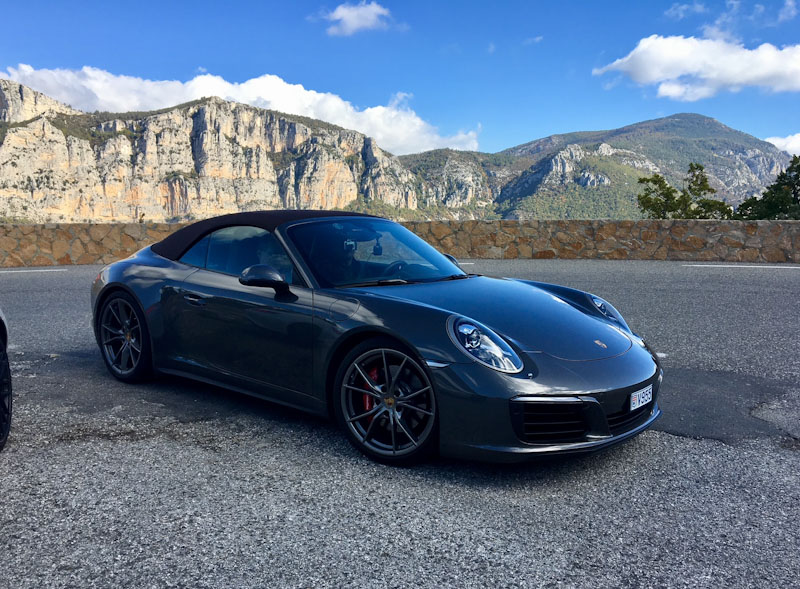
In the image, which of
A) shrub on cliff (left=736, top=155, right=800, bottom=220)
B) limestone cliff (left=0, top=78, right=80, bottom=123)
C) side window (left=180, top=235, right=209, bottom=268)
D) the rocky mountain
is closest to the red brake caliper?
side window (left=180, top=235, right=209, bottom=268)

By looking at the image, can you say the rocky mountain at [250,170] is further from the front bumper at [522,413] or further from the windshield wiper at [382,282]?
the front bumper at [522,413]

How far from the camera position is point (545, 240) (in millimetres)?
14781

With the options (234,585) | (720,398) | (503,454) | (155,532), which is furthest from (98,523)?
(720,398)

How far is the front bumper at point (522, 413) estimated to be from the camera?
9.56 ft

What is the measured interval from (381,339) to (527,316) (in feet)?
2.75

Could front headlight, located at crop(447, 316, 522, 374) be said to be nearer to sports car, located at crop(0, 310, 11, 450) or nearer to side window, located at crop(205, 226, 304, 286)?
side window, located at crop(205, 226, 304, 286)

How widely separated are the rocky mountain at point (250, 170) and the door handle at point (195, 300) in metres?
105

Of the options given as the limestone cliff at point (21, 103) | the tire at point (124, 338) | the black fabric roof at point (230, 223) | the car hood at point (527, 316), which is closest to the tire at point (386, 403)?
the car hood at point (527, 316)

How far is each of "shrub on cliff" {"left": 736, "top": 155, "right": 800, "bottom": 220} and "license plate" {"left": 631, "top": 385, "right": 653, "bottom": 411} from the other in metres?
52.4

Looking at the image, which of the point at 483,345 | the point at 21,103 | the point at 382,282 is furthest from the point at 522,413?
the point at 21,103

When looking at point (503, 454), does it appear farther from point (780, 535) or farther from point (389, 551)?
point (780, 535)

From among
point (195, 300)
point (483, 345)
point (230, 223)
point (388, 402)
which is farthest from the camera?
point (230, 223)

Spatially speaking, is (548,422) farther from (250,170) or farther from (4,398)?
(250,170)

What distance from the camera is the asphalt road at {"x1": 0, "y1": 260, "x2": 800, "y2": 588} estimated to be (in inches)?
89.6
